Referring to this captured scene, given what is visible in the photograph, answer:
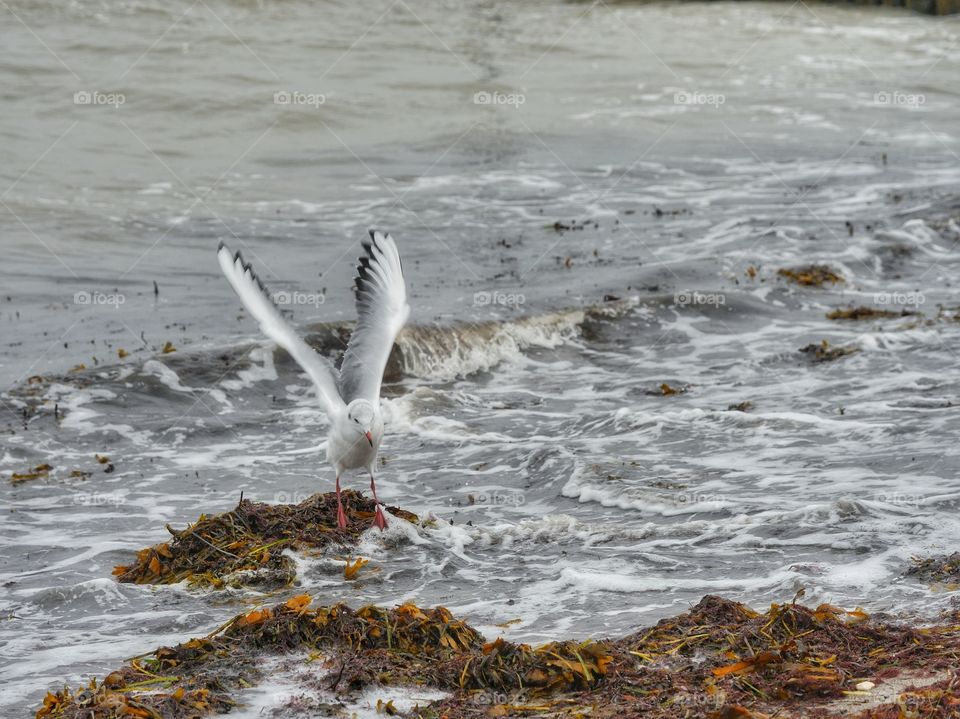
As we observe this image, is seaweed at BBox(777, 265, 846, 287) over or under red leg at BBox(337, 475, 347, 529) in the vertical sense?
over

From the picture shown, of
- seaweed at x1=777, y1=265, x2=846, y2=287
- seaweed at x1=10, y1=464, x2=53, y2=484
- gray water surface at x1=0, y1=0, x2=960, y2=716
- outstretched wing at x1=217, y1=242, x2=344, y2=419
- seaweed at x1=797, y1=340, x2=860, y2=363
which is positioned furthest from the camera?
seaweed at x1=777, y1=265, x2=846, y2=287

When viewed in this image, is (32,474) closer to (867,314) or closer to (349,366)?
(349,366)

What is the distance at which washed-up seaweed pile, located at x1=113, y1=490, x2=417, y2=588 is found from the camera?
676 cm

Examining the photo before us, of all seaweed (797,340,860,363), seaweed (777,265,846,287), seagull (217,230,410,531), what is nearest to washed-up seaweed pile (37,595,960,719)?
seagull (217,230,410,531)

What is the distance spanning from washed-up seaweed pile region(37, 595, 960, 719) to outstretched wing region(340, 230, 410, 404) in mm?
2223

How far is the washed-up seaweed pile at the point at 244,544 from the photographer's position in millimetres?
6762

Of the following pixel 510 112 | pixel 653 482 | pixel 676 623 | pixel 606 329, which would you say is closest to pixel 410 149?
pixel 510 112

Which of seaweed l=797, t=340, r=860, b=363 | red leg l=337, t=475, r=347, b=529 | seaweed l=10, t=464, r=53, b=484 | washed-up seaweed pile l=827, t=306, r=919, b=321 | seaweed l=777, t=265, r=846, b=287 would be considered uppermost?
seaweed l=777, t=265, r=846, b=287

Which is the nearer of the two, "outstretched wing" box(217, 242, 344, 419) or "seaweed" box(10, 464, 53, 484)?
"outstretched wing" box(217, 242, 344, 419)

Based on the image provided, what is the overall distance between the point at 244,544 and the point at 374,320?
1858 mm

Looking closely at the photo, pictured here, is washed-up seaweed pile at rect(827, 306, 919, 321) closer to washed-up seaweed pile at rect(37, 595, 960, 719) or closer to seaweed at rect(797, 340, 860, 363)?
seaweed at rect(797, 340, 860, 363)

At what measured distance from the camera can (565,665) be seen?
16.3 ft

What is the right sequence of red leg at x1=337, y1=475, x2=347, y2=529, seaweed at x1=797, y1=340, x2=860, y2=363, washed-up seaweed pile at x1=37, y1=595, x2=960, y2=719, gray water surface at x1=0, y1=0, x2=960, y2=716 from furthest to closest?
1. seaweed at x1=797, y1=340, x2=860, y2=363
2. red leg at x1=337, y1=475, x2=347, y2=529
3. gray water surface at x1=0, y1=0, x2=960, y2=716
4. washed-up seaweed pile at x1=37, y1=595, x2=960, y2=719

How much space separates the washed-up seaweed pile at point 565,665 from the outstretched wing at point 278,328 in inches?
85.1
